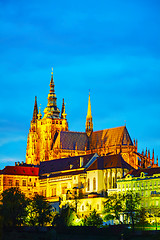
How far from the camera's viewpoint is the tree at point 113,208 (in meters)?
161

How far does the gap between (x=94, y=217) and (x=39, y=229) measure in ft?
56.2

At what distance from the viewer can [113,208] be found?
540ft

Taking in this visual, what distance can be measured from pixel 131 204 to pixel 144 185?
17.1m

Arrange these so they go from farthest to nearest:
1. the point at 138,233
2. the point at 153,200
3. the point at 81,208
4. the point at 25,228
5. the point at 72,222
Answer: the point at 81,208 < the point at 153,200 < the point at 72,222 < the point at 25,228 < the point at 138,233

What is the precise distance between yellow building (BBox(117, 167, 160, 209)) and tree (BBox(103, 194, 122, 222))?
621 centimetres

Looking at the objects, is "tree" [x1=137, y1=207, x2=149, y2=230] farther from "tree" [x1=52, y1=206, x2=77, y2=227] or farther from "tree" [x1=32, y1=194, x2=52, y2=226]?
"tree" [x1=32, y1=194, x2=52, y2=226]

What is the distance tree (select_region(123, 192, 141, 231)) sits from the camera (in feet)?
513

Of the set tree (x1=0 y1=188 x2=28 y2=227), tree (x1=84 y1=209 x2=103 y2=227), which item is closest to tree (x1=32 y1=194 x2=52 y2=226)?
tree (x1=0 y1=188 x2=28 y2=227)

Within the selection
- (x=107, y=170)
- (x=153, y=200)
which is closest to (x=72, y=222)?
(x=153, y=200)

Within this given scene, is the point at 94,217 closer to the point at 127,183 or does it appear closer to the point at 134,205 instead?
the point at 134,205

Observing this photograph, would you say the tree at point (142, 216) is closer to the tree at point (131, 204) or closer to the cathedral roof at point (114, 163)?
the tree at point (131, 204)

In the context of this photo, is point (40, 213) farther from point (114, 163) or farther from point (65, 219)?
point (114, 163)

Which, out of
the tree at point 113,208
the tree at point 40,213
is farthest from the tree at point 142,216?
the tree at point 40,213

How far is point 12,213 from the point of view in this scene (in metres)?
154
